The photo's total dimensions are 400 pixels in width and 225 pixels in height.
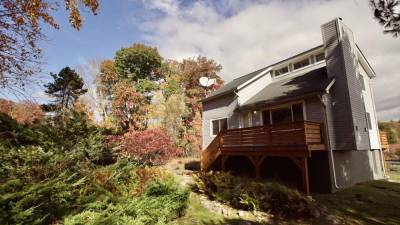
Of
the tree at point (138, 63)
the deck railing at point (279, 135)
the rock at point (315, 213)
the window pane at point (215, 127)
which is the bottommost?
the rock at point (315, 213)

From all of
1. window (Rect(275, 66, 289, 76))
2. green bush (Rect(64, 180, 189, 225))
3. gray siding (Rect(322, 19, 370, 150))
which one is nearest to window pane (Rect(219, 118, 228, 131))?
window (Rect(275, 66, 289, 76))

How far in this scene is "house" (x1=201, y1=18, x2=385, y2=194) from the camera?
1087 cm

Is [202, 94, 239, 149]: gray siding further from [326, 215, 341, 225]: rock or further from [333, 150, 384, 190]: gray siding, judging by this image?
[326, 215, 341, 225]: rock

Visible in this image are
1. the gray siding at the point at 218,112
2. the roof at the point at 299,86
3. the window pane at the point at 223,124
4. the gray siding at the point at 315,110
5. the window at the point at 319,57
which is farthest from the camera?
the window pane at the point at 223,124

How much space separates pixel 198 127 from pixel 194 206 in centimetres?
1999

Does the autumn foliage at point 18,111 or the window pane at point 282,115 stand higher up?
the autumn foliage at point 18,111

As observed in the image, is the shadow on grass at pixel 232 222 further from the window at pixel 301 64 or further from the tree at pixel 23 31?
the window at pixel 301 64

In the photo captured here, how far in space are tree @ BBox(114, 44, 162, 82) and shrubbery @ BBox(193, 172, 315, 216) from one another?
24.2 m

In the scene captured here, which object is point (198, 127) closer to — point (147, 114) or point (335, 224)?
point (147, 114)

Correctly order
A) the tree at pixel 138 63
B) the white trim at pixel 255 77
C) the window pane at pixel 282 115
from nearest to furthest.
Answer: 1. the window pane at pixel 282 115
2. the white trim at pixel 255 77
3. the tree at pixel 138 63

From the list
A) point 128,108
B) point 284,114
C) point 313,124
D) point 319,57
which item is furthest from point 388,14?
point 128,108

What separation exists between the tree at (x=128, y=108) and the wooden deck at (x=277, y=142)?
15319mm

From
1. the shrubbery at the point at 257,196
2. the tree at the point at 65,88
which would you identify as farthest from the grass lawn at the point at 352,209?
the tree at the point at 65,88

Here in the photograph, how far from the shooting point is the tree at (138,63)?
103 feet
